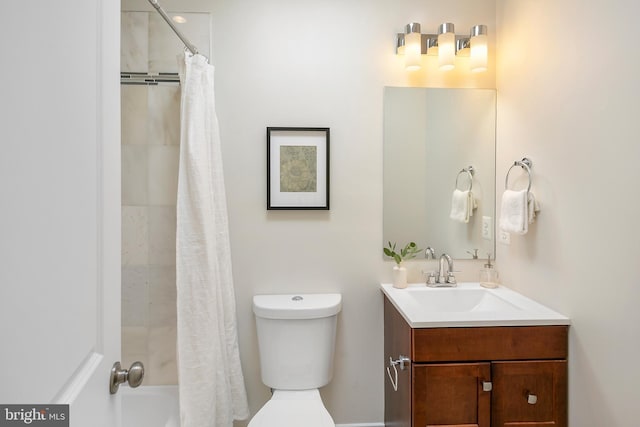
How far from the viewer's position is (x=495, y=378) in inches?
61.1

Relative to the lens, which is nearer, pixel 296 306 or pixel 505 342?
pixel 505 342

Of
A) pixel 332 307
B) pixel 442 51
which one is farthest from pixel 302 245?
pixel 442 51

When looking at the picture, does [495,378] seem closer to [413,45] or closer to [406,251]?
[406,251]

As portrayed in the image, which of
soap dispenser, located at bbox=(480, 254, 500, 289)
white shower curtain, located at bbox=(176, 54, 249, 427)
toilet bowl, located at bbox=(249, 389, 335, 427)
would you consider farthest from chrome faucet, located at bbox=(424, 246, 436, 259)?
white shower curtain, located at bbox=(176, 54, 249, 427)

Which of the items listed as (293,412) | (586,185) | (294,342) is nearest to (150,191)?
(294,342)

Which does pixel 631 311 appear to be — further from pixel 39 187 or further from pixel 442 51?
pixel 39 187

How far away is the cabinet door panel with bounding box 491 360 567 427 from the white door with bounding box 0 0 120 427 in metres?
1.36

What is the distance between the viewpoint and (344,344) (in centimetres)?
216

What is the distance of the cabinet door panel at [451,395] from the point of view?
1541 millimetres

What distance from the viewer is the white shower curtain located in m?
1.69

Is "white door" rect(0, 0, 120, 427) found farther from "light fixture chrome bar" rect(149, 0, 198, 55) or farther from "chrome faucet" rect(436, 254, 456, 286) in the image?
"chrome faucet" rect(436, 254, 456, 286)

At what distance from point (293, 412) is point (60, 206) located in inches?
Answer: 55.4

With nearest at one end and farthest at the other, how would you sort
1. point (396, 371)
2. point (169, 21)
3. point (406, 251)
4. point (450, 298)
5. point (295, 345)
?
point (169, 21) < point (396, 371) < point (295, 345) < point (450, 298) < point (406, 251)

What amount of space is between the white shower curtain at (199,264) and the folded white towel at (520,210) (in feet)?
4.42
